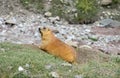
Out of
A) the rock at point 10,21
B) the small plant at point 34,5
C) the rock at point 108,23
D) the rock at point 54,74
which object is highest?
the rock at point 54,74

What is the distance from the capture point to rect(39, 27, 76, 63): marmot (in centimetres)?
836

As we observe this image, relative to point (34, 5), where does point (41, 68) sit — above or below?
above

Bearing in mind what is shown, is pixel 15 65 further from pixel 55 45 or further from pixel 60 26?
pixel 60 26

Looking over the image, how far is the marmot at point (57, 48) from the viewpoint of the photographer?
8359 millimetres

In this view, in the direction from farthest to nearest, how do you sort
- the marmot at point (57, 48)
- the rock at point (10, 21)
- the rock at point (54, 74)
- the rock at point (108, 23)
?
the rock at point (108, 23) → the rock at point (10, 21) → the marmot at point (57, 48) → the rock at point (54, 74)

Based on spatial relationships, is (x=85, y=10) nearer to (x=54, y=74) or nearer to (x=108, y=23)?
(x=108, y=23)

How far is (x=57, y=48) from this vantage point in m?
8.55

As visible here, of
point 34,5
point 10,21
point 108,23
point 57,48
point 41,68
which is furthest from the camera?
point 34,5

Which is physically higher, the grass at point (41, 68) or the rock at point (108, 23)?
the grass at point (41, 68)

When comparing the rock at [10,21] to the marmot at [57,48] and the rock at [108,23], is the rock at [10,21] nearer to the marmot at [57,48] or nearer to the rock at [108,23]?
the rock at [108,23]

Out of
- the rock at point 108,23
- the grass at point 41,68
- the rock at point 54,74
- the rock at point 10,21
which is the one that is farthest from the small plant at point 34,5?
the rock at point 54,74

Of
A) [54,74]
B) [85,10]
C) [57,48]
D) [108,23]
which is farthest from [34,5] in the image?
[54,74]

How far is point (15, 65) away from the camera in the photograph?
696 cm

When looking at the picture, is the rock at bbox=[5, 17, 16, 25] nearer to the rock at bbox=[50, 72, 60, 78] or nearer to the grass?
the grass
